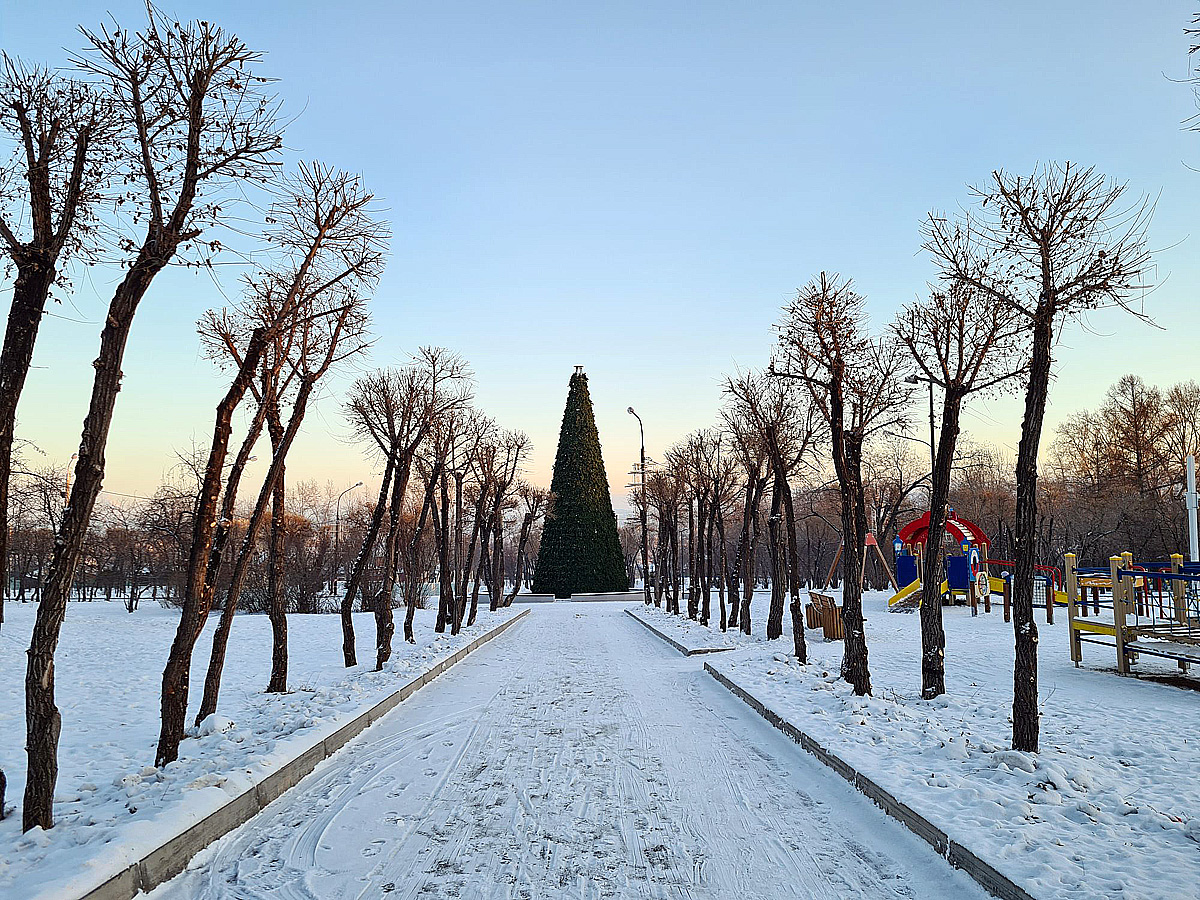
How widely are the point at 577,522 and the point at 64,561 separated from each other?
133 ft

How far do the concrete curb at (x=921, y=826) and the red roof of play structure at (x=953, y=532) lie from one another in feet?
72.2

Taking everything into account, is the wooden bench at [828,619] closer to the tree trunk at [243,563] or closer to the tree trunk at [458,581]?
the tree trunk at [458,581]

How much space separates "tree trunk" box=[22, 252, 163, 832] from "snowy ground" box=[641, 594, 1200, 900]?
5.70 m

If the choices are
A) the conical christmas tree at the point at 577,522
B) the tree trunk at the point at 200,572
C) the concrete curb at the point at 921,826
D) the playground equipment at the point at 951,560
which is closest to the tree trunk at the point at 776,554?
the concrete curb at the point at 921,826

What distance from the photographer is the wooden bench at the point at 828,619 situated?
63.4 feet

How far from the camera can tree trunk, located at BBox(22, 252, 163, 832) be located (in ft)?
16.6

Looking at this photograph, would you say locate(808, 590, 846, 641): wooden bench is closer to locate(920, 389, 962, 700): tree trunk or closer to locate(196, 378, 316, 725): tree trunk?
locate(920, 389, 962, 700): tree trunk

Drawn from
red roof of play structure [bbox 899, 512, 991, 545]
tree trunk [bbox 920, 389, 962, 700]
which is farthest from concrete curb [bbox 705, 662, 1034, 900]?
red roof of play structure [bbox 899, 512, 991, 545]

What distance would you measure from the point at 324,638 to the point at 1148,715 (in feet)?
58.5

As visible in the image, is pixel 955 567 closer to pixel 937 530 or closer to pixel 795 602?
pixel 795 602

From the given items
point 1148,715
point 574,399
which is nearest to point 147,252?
point 1148,715

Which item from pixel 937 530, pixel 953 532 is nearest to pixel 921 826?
pixel 937 530

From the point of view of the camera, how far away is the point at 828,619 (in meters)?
19.7

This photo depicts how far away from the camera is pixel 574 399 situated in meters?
46.5
